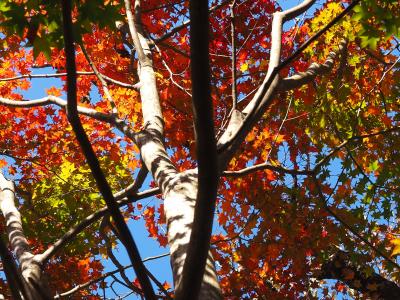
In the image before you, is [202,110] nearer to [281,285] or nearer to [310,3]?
[310,3]

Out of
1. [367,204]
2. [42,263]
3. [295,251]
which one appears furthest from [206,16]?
[295,251]

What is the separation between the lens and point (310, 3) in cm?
526

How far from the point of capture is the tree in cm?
461

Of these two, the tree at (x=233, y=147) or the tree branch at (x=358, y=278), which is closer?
the tree at (x=233, y=147)

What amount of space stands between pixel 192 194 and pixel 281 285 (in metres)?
7.12

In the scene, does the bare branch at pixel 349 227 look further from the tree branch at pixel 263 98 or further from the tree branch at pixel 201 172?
the tree branch at pixel 201 172

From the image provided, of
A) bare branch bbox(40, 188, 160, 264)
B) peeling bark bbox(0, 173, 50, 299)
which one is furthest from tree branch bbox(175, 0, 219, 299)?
bare branch bbox(40, 188, 160, 264)

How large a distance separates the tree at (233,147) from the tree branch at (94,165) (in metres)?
1.18

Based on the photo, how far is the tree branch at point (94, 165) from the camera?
162 centimetres

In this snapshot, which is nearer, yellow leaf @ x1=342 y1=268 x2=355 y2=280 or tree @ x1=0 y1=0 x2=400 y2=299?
tree @ x1=0 y1=0 x2=400 y2=299

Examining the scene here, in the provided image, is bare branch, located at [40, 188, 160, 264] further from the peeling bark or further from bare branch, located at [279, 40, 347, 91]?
bare branch, located at [279, 40, 347, 91]

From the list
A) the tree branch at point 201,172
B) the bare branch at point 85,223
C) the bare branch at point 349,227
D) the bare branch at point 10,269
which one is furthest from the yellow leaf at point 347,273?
the bare branch at point 10,269

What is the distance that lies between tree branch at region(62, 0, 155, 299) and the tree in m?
1.18

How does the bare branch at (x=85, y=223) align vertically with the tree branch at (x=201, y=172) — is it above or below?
above
